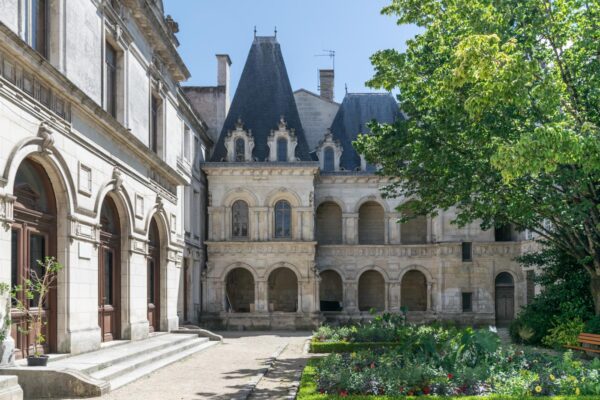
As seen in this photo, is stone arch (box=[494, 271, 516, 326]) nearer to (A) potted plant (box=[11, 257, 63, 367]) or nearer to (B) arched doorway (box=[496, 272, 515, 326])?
(B) arched doorway (box=[496, 272, 515, 326])

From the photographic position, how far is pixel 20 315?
44.4 feet

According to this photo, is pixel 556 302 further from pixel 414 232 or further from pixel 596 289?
pixel 414 232

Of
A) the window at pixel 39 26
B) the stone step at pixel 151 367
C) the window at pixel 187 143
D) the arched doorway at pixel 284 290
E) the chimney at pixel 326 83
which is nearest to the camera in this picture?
the stone step at pixel 151 367

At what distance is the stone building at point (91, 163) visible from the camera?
13.3m

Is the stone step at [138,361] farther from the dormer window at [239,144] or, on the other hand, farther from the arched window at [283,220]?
the dormer window at [239,144]

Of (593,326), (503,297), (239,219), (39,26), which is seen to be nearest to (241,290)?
(239,219)

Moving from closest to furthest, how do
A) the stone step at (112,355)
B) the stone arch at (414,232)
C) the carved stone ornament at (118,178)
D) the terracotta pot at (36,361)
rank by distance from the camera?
the terracotta pot at (36,361) < the stone step at (112,355) < the carved stone ornament at (118,178) < the stone arch at (414,232)

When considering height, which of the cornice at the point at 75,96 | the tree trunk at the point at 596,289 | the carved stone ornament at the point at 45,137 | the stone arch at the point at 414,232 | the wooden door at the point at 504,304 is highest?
the cornice at the point at 75,96

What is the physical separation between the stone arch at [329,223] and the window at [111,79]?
784 inches

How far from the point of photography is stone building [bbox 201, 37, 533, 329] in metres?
34.6

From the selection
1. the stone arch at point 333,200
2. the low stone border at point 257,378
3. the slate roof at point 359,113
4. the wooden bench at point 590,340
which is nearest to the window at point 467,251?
the stone arch at point 333,200

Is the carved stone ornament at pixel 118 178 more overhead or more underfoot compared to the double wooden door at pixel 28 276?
more overhead

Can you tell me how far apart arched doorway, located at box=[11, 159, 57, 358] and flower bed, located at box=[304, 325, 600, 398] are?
219 inches

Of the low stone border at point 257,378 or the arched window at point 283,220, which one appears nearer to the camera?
the low stone border at point 257,378
